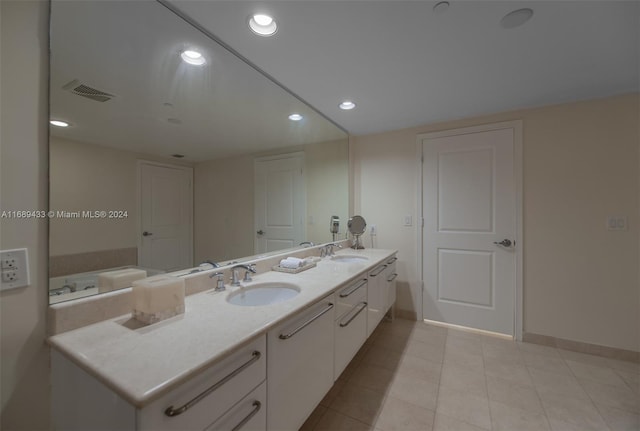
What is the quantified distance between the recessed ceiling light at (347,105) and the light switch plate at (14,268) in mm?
2191

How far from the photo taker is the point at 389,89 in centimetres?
204

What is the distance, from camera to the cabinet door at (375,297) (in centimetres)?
203

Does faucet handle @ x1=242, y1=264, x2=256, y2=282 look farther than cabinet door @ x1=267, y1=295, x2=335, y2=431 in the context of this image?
Yes

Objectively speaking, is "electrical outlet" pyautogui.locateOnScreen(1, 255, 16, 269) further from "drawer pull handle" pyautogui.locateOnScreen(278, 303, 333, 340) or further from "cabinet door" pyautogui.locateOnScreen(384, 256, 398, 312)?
"cabinet door" pyautogui.locateOnScreen(384, 256, 398, 312)

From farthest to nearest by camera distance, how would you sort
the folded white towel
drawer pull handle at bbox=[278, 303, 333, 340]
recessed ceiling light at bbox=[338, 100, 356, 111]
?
recessed ceiling light at bbox=[338, 100, 356, 111]
the folded white towel
drawer pull handle at bbox=[278, 303, 333, 340]

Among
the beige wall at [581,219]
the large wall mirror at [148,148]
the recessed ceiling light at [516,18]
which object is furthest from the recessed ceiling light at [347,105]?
the beige wall at [581,219]

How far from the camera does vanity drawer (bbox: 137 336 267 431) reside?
2.14 feet

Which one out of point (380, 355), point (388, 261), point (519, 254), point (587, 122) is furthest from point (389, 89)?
point (380, 355)

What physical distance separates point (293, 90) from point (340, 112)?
1.98 feet

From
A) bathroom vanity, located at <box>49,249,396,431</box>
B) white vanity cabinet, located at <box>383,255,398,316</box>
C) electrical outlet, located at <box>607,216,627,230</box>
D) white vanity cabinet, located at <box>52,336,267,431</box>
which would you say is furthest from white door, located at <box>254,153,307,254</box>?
electrical outlet, located at <box>607,216,627,230</box>

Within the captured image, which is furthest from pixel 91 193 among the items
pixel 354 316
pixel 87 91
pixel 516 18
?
pixel 516 18

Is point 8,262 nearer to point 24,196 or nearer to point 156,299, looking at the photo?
point 24,196

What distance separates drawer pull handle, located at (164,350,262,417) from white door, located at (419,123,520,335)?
94.7 inches

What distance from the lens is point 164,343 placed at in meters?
0.82
